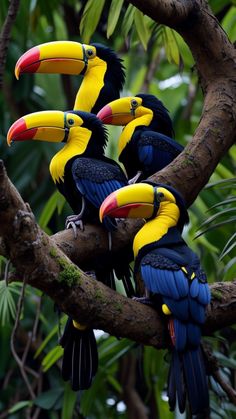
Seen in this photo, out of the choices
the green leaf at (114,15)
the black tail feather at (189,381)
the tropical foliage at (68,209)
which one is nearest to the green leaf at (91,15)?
the tropical foliage at (68,209)

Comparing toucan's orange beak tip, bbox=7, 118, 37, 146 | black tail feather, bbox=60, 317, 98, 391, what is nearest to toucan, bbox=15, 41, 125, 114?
toucan's orange beak tip, bbox=7, 118, 37, 146

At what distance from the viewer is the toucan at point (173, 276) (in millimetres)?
3127

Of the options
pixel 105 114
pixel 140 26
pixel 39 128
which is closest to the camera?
pixel 39 128

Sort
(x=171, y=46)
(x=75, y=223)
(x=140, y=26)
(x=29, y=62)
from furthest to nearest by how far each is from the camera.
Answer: (x=171, y=46) < (x=140, y=26) < (x=29, y=62) < (x=75, y=223)

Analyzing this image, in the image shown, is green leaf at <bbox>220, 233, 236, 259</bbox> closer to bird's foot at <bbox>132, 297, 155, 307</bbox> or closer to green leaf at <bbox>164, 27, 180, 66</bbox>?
bird's foot at <bbox>132, 297, 155, 307</bbox>

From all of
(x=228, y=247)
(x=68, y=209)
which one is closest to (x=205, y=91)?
(x=228, y=247)

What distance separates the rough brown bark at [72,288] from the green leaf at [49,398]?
181 cm

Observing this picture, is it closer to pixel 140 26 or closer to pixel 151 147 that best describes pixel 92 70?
pixel 140 26

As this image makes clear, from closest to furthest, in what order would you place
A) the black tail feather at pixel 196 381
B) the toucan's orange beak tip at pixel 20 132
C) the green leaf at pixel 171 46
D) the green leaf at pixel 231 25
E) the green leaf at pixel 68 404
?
the black tail feather at pixel 196 381, the toucan's orange beak tip at pixel 20 132, the green leaf at pixel 171 46, the green leaf at pixel 68 404, the green leaf at pixel 231 25

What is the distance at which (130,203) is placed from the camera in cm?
337

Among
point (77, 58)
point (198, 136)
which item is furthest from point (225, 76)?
point (77, 58)

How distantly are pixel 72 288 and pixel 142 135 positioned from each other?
4.41ft

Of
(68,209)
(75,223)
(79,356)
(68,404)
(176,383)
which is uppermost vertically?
(75,223)

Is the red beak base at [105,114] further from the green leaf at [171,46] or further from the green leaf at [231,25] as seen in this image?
the green leaf at [231,25]
